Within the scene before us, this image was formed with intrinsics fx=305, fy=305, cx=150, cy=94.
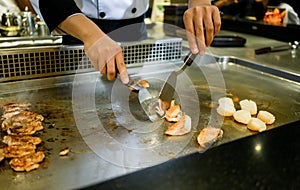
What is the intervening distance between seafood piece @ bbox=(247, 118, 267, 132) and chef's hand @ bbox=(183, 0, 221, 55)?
337mm

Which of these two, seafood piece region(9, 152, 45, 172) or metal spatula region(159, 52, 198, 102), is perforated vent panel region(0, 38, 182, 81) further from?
seafood piece region(9, 152, 45, 172)

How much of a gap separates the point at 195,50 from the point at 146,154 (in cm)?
49

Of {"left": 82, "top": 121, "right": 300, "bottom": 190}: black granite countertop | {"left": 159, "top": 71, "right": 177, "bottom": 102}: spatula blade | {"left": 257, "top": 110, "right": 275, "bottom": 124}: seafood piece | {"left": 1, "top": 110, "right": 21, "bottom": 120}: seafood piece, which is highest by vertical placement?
{"left": 159, "top": 71, "right": 177, "bottom": 102}: spatula blade

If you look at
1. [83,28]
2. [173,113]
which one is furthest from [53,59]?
[173,113]

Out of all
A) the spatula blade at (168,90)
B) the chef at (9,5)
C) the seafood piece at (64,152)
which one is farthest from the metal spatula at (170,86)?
the chef at (9,5)

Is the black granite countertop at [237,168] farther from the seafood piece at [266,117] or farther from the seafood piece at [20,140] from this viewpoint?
the seafood piece at [20,140]

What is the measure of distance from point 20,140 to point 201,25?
0.79 m

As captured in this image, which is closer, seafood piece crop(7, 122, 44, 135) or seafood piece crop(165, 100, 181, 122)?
seafood piece crop(7, 122, 44, 135)

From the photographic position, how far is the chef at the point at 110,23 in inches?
40.3

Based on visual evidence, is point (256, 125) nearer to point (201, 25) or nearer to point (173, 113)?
point (173, 113)

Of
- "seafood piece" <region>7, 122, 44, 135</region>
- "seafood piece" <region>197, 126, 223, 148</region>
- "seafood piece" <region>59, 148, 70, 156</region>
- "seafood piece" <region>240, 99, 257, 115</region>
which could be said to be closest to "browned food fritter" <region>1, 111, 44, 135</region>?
"seafood piece" <region>7, 122, 44, 135</region>

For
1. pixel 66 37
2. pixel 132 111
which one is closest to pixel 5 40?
pixel 66 37

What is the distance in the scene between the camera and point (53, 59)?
1.45 m

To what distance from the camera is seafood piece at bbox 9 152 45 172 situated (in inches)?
31.9
